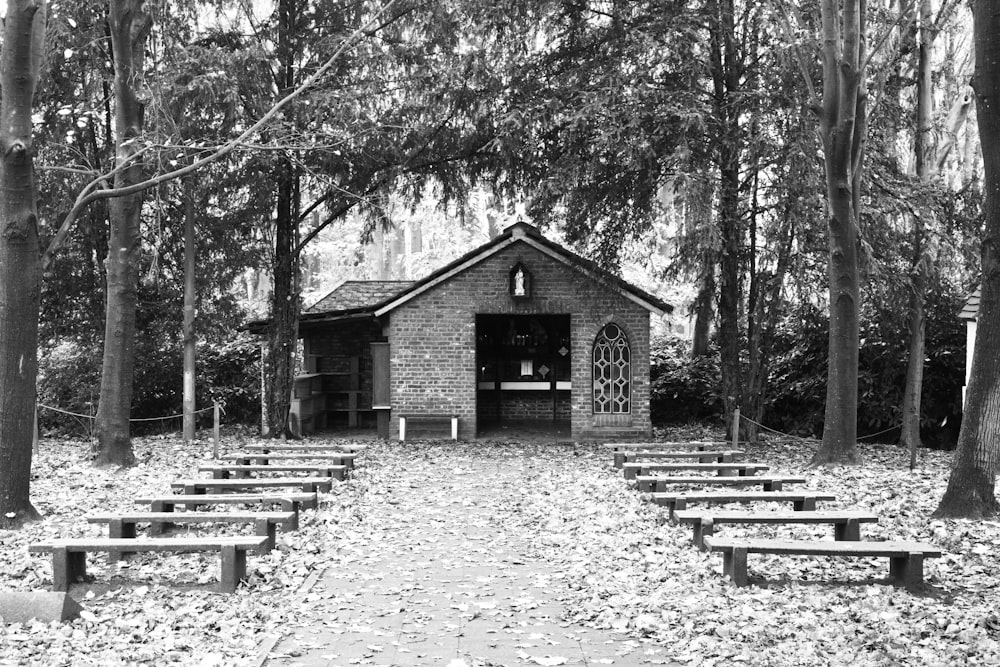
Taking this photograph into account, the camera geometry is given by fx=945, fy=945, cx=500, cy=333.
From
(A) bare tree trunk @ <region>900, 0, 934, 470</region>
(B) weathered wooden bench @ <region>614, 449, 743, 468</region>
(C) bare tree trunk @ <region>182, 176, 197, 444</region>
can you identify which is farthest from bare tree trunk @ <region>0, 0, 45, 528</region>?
(A) bare tree trunk @ <region>900, 0, 934, 470</region>

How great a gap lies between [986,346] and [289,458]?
351 inches

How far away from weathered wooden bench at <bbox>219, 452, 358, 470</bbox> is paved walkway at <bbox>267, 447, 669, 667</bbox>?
1778 mm

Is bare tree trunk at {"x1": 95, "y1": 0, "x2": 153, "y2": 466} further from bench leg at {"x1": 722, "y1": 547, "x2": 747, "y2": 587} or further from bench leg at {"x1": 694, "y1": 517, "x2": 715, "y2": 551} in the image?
bench leg at {"x1": 722, "y1": 547, "x2": 747, "y2": 587}

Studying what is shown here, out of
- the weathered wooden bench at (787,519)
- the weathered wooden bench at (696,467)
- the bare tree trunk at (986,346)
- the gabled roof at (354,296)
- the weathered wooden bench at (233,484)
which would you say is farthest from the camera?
the gabled roof at (354,296)

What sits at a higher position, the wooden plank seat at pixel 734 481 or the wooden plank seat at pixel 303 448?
the wooden plank seat at pixel 303 448

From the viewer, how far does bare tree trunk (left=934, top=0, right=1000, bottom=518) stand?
30.5 ft

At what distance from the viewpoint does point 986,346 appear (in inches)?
375

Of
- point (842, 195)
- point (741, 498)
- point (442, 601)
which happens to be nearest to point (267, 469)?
point (442, 601)

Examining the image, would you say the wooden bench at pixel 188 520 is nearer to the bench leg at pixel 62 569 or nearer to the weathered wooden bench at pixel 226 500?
the weathered wooden bench at pixel 226 500

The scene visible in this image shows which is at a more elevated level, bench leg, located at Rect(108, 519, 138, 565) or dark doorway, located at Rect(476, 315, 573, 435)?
dark doorway, located at Rect(476, 315, 573, 435)

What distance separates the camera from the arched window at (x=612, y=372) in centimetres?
1930

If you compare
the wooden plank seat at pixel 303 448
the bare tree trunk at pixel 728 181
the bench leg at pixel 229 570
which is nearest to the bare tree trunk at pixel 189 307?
the wooden plank seat at pixel 303 448

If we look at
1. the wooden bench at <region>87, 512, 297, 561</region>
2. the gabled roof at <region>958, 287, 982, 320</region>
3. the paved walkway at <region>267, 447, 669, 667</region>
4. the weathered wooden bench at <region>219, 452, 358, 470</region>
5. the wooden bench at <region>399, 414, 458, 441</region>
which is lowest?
the paved walkway at <region>267, 447, 669, 667</region>

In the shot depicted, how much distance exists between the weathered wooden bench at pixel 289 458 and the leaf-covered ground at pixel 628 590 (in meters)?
1.06
